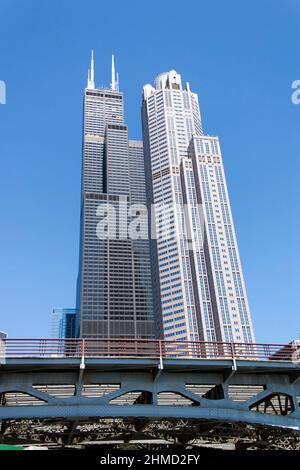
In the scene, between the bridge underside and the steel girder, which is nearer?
the steel girder

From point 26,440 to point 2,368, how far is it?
11.7 meters

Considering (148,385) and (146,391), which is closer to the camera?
(146,391)

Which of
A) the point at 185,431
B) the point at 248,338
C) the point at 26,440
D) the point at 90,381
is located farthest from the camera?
the point at 248,338

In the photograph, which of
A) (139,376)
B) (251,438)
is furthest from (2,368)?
(251,438)

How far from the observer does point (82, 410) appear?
2077cm

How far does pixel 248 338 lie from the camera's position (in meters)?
199

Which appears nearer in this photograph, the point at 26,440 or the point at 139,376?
the point at 139,376

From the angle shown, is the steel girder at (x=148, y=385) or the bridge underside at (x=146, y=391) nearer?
the steel girder at (x=148, y=385)

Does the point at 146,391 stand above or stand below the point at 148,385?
below
